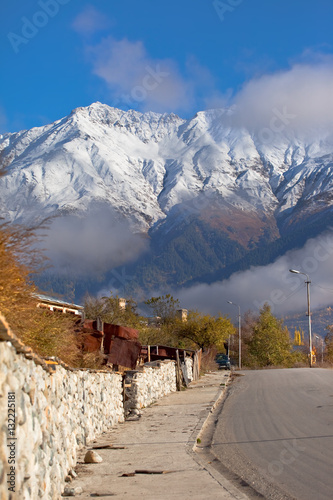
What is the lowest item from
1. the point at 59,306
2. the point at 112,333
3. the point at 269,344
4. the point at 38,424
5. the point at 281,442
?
the point at 281,442

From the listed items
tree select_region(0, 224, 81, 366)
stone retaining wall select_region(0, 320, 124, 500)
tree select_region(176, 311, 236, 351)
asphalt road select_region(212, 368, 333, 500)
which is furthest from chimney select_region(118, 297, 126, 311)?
tree select_region(0, 224, 81, 366)

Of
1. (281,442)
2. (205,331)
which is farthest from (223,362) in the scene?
(281,442)

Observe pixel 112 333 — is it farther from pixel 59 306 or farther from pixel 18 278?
pixel 18 278

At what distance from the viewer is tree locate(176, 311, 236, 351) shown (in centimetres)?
6950

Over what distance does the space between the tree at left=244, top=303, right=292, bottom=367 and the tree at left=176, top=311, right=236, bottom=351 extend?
5.07m

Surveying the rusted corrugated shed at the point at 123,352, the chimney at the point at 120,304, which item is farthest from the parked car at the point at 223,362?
the rusted corrugated shed at the point at 123,352

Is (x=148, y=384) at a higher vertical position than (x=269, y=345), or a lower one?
lower

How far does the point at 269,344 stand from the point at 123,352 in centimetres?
5425

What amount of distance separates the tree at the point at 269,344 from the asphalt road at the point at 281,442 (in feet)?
160

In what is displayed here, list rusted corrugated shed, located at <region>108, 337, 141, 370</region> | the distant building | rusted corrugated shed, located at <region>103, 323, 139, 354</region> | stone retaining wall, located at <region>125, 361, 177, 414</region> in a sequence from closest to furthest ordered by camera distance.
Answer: the distant building → stone retaining wall, located at <region>125, 361, 177, 414</region> → rusted corrugated shed, located at <region>108, 337, 141, 370</region> → rusted corrugated shed, located at <region>103, 323, 139, 354</region>

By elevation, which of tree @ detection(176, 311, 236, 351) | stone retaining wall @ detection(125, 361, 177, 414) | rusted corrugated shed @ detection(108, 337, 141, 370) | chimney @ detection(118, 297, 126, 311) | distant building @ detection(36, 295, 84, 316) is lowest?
stone retaining wall @ detection(125, 361, 177, 414)

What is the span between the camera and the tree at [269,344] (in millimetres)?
71938

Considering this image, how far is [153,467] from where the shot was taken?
34.0 feet

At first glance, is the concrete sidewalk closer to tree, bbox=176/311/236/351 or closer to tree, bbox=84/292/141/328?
tree, bbox=84/292/141/328
